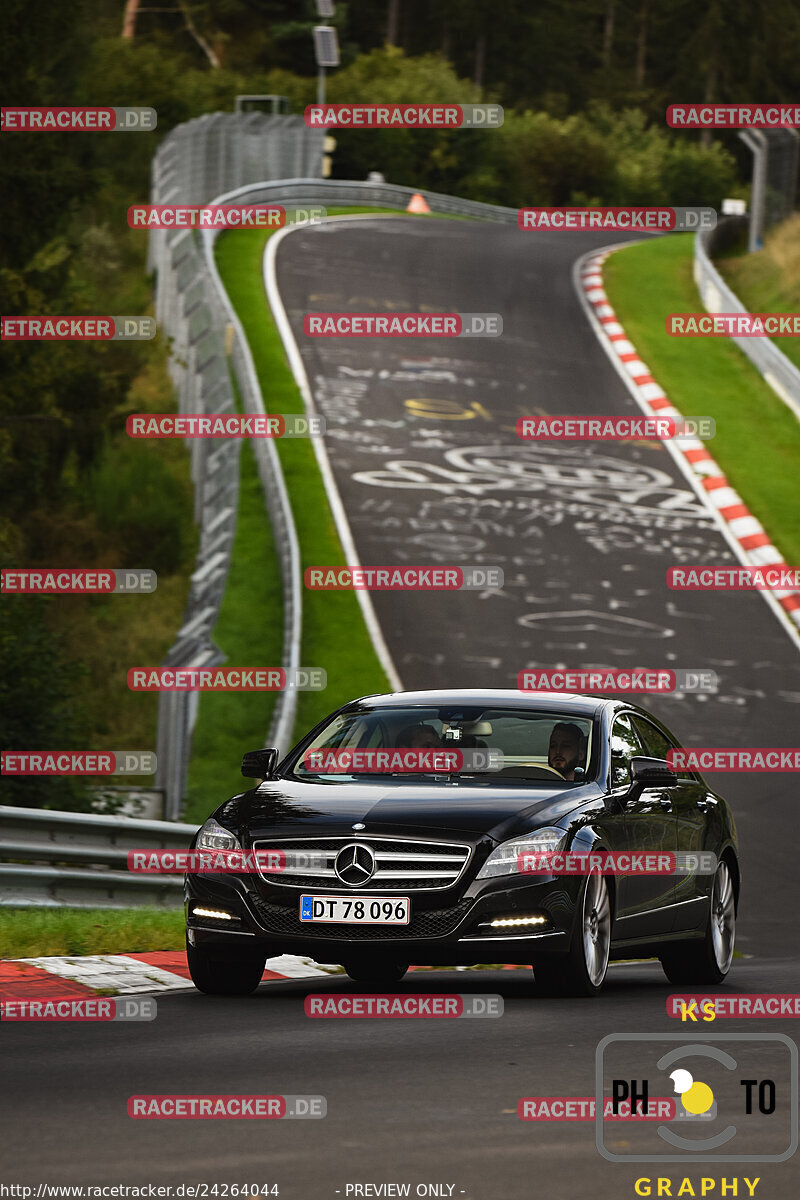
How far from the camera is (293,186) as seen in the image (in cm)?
5412

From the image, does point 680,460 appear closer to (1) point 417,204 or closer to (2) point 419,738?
(2) point 419,738

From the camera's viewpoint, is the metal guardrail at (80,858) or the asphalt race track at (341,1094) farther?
the metal guardrail at (80,858)

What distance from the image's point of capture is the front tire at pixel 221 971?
949 centimetres

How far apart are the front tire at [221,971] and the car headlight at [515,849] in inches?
47.0

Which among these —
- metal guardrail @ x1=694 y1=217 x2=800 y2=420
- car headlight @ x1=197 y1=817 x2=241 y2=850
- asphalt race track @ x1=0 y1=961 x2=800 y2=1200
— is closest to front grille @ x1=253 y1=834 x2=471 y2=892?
car headlight @ x1=197 y1=817 x2=241 y2=850

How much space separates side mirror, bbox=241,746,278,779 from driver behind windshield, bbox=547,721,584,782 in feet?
4.56

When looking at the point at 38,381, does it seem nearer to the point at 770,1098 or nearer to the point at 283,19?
the point at 770,1098

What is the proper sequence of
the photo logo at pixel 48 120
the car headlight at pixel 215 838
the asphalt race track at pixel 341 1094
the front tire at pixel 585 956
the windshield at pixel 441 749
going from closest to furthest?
the asphalt race track at pixel 341 1094 < the front tire at pixel 585 956 < the car headlight at pixel 215 838 < the windshield at pixel 441 749 < the photo logo at pixel 48 120

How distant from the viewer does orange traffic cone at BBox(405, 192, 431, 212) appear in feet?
199

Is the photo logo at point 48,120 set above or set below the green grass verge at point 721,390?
above

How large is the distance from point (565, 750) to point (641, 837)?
0.57 meters

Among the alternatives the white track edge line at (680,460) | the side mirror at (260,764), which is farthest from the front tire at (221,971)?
the white track edge line at (680,460)

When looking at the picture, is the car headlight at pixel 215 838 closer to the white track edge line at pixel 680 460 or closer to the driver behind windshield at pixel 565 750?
the driver behind windshield at pixel 565 750

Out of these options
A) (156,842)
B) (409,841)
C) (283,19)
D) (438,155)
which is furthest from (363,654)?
(283,19)
